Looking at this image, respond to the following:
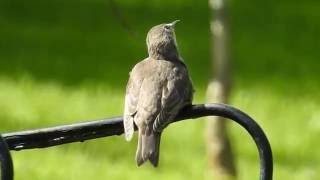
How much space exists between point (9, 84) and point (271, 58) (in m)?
2.31

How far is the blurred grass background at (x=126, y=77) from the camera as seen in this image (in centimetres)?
770

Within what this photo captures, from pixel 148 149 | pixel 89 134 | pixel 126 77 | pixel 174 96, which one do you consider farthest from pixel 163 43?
pixel 126 77

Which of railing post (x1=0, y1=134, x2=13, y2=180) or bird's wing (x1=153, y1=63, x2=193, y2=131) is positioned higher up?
railing post (x1=0, y1=134, x2=13, y2=180)

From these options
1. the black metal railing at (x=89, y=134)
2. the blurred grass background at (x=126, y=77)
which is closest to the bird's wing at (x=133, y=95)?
the black metal railing at (x=89, y=134)

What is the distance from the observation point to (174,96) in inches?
132

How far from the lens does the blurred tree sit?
6996 mm

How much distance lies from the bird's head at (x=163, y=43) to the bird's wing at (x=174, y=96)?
100mm

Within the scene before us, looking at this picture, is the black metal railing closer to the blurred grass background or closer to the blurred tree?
the blurred tree

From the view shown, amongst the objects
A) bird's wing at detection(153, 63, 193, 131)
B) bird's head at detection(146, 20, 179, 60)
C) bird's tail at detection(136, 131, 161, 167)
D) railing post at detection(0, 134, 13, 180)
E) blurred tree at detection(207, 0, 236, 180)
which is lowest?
blurred tree at detection(207, 0, 236, 180)

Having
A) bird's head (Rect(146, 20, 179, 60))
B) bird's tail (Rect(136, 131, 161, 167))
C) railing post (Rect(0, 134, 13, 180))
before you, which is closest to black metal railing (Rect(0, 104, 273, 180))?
railing post (Rect(0, 134, 13, 180))

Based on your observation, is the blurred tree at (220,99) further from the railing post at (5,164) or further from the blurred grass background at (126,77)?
the railing post at (5,164)

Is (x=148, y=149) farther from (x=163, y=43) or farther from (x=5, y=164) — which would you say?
(x=5, y=164)

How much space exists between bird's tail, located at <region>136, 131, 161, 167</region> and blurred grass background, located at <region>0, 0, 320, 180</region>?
4125 mm

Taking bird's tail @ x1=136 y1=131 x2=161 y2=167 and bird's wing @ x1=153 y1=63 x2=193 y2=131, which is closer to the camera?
bird's tail @ x1=136 y1=131 x2=161 y2=167
